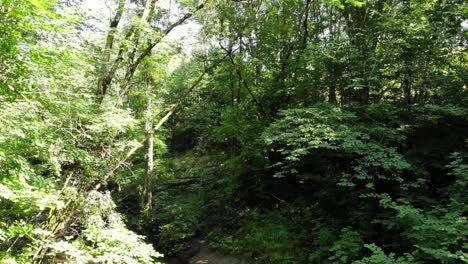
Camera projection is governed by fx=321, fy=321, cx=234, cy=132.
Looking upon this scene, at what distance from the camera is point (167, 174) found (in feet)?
51.4

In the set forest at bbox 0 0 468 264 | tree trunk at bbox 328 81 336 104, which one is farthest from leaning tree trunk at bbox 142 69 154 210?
tree trunk at bbox 328 81 336 104

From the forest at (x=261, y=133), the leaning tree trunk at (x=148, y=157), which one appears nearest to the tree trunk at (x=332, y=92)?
the forest at (x=261, y=133)

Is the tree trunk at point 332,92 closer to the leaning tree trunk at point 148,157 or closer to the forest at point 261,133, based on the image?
the forest at point 261,133

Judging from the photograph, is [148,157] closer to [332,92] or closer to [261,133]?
[261,133]

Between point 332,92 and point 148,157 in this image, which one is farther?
point 148,157

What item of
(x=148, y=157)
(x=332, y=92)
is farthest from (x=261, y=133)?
(x=148, y=157)

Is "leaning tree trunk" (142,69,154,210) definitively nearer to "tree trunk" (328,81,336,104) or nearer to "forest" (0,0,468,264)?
"forest" (0,0,468,264)

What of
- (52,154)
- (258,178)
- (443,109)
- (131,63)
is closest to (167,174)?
(258,178)

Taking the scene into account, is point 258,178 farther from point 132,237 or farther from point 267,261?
point 132,237

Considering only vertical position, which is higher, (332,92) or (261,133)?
(332,92)

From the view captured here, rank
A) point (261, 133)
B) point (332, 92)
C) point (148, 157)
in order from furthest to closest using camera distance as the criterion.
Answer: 1. point (148, 157)
2. point (332, 92)
3. point (261, 133)

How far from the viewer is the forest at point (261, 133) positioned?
18.6 ft

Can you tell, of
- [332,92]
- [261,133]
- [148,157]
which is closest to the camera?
[261,133]

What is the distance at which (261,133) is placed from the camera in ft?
30.8
